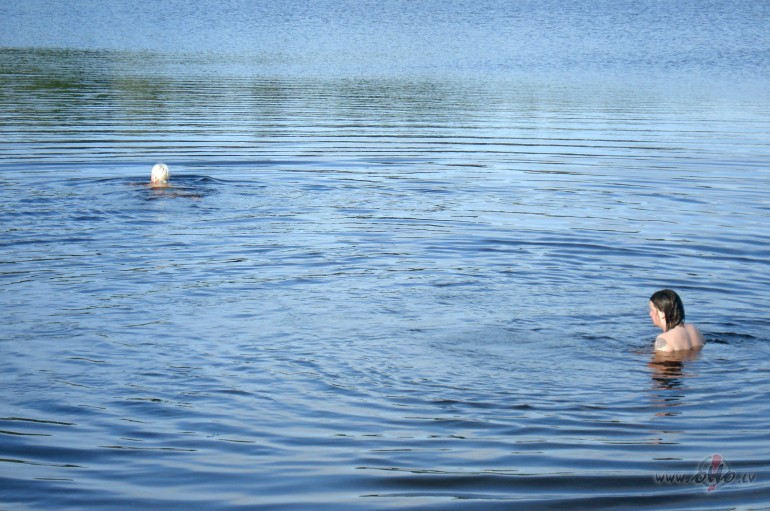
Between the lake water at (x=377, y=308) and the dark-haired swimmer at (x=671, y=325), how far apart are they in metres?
0.16

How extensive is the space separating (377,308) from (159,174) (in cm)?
742

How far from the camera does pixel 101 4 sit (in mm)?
75312

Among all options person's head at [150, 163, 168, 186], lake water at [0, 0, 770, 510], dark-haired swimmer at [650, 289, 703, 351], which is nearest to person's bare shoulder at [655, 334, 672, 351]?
dark-haired swimmer at [650, 289, 703, 351]

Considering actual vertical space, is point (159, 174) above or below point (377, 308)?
above

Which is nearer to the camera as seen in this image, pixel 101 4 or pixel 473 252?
pixel 473 252

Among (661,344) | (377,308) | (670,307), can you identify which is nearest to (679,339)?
(661,344)

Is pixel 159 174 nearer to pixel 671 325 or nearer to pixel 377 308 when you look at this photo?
pixel 377 308

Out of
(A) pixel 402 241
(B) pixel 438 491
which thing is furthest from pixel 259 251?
(B) pixel 438 491

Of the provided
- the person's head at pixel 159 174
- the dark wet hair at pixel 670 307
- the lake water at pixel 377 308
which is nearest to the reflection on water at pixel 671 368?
the lake water at pixel 377 308

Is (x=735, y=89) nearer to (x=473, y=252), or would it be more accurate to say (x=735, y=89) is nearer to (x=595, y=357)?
(x=473, y=252)

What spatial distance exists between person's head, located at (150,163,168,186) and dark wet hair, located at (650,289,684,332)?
10.00 metres

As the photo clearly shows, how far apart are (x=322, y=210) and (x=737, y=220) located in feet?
22.5

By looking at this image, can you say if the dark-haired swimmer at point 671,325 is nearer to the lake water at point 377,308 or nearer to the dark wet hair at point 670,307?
the dark wet hair at point 670,307

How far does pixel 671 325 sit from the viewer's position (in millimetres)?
9984
